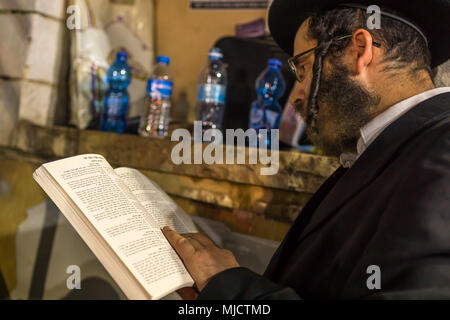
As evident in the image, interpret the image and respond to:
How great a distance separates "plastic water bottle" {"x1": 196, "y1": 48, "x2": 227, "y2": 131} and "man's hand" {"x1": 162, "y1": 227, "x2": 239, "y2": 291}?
2.58 ft

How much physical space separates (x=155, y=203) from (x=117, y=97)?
918 millimetres

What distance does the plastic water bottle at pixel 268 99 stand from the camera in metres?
1.49

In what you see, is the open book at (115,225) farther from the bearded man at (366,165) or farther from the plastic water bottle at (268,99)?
the plastic water bottle at (268,99)

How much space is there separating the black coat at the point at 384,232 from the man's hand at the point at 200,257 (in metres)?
0.07

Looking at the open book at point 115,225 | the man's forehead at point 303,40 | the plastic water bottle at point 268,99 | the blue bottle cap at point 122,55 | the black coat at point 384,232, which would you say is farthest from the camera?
the blue bottle cap at point 122,55

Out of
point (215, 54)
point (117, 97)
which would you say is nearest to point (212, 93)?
point (215, 54)

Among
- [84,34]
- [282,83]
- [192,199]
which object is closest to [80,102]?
[84,34]

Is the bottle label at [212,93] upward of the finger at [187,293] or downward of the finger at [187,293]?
upward

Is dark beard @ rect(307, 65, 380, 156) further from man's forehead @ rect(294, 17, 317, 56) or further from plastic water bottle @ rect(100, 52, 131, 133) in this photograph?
plastic water bottle @ rect(100, 52, 131, 133)

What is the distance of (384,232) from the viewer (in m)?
0.57

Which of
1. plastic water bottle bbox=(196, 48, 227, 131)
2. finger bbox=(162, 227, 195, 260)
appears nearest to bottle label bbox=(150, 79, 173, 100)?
plastic water bottle bbox=(196, 48, 227, 131)

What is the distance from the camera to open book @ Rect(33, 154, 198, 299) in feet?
2.24

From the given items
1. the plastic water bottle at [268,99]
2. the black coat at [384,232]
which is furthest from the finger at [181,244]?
the plastic water bottle at [268,99]
